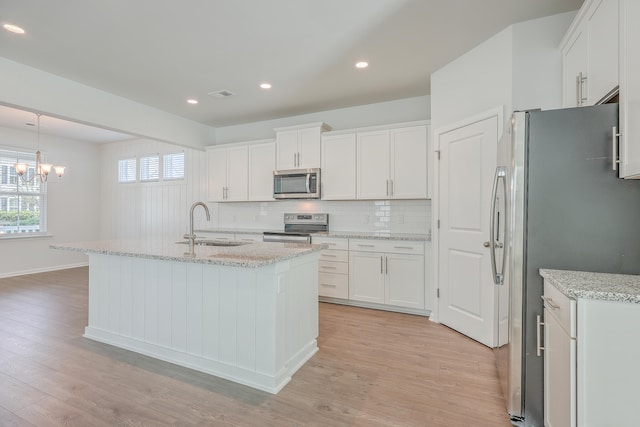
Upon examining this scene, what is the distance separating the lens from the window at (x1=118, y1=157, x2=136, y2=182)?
6.87 m

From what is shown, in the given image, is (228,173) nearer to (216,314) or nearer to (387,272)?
(387,272)

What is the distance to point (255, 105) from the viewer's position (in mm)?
4539

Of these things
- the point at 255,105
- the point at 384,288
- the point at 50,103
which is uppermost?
the point at 255,105

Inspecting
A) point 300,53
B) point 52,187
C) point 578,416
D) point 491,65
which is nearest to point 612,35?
point 491,65

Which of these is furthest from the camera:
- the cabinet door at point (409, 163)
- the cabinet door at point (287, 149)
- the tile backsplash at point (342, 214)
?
the cabinet door at point (287, 149)

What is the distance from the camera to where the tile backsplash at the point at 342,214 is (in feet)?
13.8

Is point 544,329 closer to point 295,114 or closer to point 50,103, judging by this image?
point 295,114

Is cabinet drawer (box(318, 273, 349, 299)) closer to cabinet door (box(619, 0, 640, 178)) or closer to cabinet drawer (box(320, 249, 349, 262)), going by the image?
cabinet drawer (box(320, 249, 349, 262))

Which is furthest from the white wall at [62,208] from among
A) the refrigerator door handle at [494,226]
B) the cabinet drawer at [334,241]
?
the refrigerator door handle at [494,226]

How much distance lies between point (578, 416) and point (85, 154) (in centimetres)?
885

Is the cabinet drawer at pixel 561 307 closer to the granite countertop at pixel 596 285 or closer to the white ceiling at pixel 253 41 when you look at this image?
the granite countertop at pixel 596 285

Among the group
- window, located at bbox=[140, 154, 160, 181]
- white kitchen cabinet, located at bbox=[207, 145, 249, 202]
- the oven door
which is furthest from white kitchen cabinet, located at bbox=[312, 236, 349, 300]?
window, located at bbox=[140, 154, 160, 181]

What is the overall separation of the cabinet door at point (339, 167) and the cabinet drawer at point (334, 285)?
108 centimetres

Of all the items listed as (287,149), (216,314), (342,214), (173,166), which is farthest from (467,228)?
(173,166)
